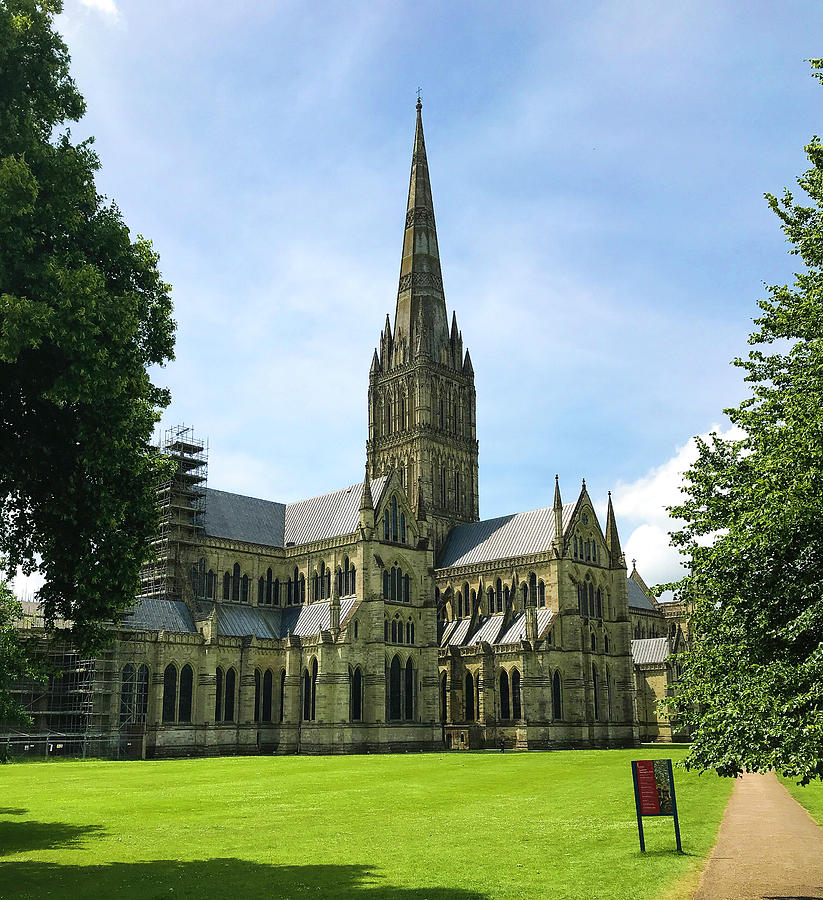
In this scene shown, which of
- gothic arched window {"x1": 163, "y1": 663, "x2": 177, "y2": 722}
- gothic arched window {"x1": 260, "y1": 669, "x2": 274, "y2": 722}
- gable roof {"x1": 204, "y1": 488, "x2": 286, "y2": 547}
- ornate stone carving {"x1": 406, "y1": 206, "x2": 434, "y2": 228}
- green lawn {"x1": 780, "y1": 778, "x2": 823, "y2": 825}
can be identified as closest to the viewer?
green lawn {"x1": 780, "y1": 778, "x2": 823, "y2": 825}

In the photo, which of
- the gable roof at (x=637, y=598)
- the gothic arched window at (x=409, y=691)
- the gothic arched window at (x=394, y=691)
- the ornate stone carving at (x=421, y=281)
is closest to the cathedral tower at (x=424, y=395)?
Answer: the ornate stone carving at (x=421, y=281)

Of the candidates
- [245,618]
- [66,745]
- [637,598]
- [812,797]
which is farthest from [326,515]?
[812,797]

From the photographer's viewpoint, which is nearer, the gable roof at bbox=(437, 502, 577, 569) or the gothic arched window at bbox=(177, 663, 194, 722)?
the gothic arched window at bbox=(177, 663, 194, 722)

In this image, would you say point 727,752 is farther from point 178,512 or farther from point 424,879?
point 178,512

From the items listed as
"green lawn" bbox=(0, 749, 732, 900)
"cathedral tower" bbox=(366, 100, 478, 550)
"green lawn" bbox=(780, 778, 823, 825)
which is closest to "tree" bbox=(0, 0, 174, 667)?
"green lawn" bbox=(0, 749, 732, 900)

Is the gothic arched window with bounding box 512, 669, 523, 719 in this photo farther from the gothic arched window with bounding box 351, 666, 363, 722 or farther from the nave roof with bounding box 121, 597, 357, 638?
the nave roof with bounding box 121, 597, 357, 638

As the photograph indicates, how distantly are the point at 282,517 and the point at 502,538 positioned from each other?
67.8ft

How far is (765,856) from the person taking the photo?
59.6 feet

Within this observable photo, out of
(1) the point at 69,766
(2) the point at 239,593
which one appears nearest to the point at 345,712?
(2) the point at 239,593

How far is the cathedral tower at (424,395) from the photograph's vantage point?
316 feet

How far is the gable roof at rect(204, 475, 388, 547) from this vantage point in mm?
77625

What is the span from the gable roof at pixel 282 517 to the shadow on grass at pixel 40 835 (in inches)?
2017

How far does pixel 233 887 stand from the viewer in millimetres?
15812

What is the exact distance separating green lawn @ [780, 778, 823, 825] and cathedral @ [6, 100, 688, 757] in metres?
35.7
